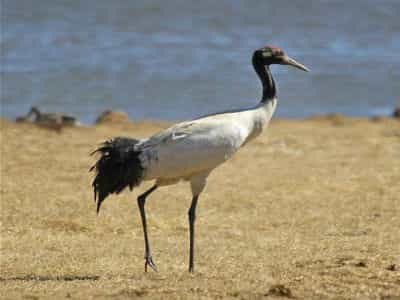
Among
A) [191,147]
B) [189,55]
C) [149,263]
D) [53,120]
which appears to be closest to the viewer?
[191,147]

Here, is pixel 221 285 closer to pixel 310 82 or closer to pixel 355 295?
pixel 355 295

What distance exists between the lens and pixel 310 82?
2597 centimetres

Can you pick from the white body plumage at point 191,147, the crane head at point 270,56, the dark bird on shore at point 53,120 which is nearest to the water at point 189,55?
the dark bird on shore at point 53,120

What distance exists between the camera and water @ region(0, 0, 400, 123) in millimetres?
23812

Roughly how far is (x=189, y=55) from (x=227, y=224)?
54.9 feet

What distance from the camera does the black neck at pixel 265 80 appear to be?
10039 millimetres

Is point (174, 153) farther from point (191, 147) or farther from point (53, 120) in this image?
point (53, 120)

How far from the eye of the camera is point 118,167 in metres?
9.55

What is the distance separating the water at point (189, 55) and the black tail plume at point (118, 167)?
470 inches

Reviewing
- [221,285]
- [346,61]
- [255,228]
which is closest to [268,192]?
[255,228]

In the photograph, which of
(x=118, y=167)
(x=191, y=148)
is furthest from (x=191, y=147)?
(x=118, y=167)

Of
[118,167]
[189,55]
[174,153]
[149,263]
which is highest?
[189,55]

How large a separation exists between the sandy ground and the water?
4.87 meters

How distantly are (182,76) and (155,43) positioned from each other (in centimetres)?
493
